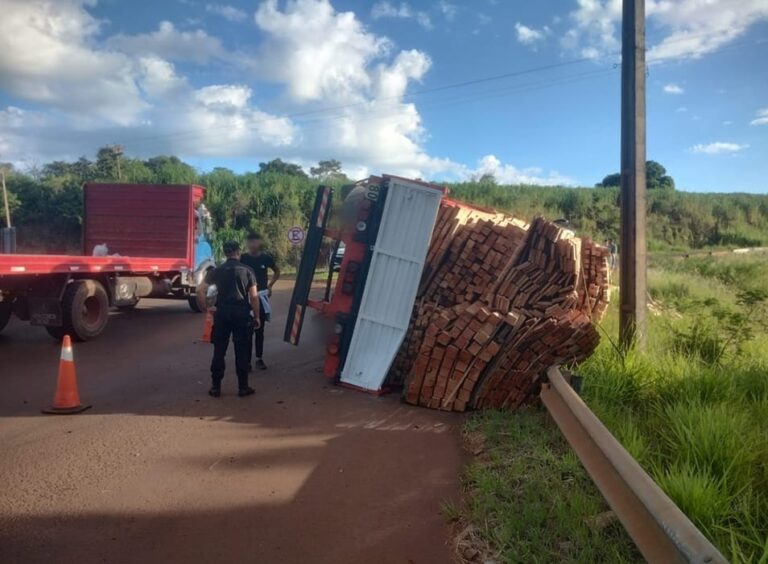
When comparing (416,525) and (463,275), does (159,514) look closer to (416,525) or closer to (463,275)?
(416,525)

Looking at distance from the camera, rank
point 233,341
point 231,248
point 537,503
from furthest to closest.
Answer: point 231,248
point 233,341
point 537,503

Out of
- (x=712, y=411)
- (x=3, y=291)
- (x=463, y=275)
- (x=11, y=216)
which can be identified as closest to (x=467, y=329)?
(x=463, y=275)

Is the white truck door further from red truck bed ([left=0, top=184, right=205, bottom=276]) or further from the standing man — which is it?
red truck bed ([left=0, top=184, right=205, bottom=276])

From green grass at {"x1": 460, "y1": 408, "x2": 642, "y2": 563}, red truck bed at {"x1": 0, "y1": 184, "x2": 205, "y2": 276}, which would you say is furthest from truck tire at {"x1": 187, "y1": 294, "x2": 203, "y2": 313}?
green grass at {"x1": 460, "y1": 408, "x2": 642, "y2": 563}

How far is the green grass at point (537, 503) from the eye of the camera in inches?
126

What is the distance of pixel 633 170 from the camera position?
6660 mm

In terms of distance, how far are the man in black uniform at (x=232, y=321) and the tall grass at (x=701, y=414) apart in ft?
12.0

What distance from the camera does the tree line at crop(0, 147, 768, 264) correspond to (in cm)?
3192

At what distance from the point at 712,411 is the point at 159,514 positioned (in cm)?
389

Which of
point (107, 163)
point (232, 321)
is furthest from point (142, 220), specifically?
point (107, 163)

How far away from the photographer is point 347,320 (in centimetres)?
719

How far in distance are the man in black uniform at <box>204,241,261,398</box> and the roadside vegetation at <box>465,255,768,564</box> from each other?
8.89 feet

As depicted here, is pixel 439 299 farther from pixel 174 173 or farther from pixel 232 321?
pixel 174 173

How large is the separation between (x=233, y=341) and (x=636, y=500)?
490cm
